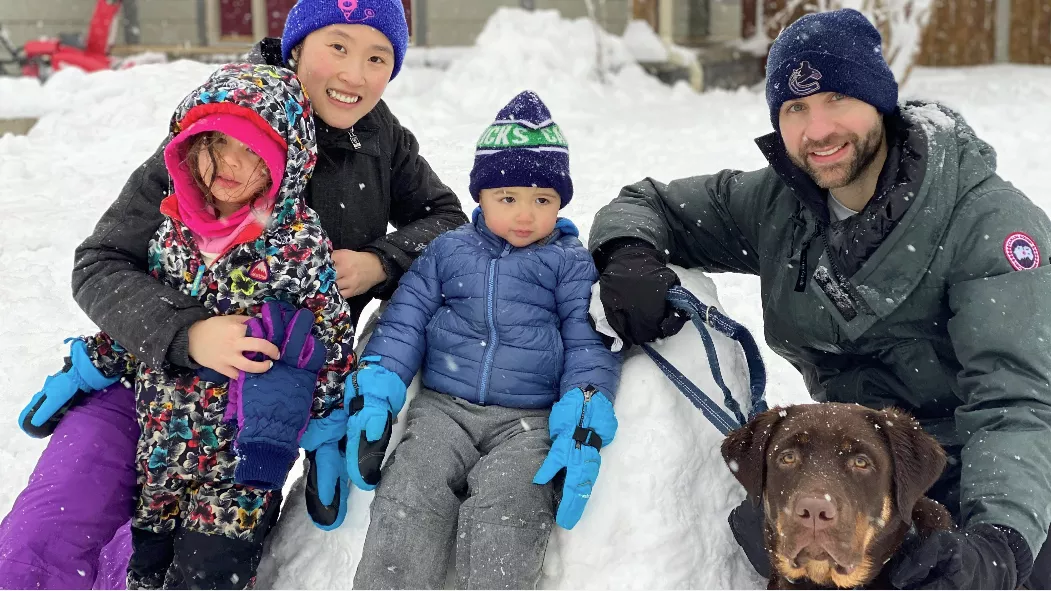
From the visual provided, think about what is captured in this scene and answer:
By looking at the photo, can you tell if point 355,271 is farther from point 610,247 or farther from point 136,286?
point 610,247

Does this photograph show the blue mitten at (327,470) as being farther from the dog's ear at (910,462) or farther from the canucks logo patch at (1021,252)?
the canucks logo patch at (1021,252)

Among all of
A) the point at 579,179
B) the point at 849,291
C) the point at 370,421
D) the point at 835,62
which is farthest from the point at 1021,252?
the point at 579,179

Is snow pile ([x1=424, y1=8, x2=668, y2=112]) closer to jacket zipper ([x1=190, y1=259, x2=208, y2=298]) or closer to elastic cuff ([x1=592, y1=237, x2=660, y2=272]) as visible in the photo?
elastic cuff ([x1=592, y1=237, x2=660, y2=272])

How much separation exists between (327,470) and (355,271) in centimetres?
68

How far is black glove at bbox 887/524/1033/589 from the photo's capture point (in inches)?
86.7

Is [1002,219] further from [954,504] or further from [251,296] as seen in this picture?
[251,296]

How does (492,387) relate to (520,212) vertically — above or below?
below

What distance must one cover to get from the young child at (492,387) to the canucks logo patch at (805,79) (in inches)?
30.4

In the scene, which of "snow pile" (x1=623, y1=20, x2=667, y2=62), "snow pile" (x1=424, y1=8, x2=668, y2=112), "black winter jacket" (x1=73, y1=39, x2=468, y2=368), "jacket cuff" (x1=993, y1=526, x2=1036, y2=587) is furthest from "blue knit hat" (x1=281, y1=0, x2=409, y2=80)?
"snow pile" (x1=623, y1=20, x2=667, y2=62)

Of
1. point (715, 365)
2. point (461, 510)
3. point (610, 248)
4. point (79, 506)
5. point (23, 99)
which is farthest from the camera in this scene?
point (23, 99)

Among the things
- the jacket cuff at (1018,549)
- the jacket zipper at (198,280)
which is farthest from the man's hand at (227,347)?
the jacket cuff at (1018,549)

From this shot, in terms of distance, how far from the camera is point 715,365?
286 centimetres

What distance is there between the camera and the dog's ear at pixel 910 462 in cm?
229

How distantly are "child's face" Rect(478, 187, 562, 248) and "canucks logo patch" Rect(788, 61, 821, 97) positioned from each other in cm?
84
